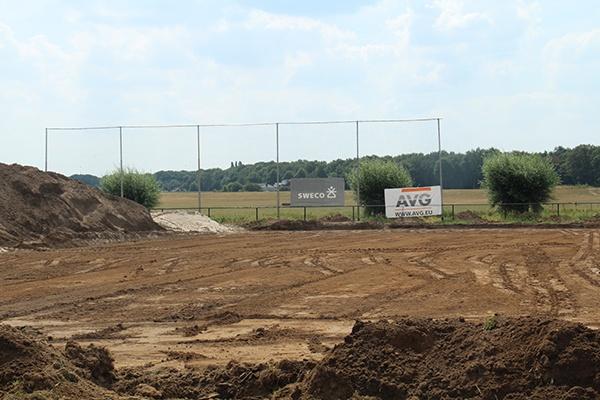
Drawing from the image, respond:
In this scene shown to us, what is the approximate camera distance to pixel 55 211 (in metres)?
35.8

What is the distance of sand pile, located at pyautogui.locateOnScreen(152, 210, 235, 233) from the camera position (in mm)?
42031

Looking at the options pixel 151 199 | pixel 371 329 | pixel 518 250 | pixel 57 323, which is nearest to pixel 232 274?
pixel 57 323

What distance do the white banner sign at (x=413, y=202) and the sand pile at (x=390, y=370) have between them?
3738 cm

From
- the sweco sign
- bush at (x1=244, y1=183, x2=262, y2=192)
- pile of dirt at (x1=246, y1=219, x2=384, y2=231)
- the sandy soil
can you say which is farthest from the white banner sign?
bush at (x1=244, y1=183, x2=262, y2=192)

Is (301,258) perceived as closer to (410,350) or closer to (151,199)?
(410,350)

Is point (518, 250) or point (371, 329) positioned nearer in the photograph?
point (371, 329)

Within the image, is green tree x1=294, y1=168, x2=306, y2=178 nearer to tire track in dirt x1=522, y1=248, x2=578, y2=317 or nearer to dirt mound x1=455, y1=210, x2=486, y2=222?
dirt mound x1=455, y1=210, x2=486, y2=222

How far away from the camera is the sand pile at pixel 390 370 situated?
23.9 ft

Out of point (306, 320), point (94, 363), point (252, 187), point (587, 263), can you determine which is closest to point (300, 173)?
point (252, 187)

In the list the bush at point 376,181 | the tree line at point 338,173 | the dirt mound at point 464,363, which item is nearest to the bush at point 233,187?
the tree line at point 338,173

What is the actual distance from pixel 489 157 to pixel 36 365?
44333 mm

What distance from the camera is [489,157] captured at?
49.9 meters

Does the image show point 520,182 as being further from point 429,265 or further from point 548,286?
point 548,286

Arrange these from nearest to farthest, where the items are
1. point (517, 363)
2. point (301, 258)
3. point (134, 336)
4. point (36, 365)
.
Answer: point (517, 363), point (36, 365), point (134, 336), point (301, 258)
